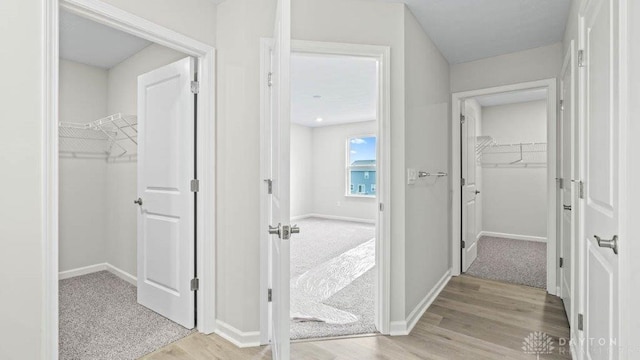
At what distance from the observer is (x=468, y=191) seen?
3676 millimetres

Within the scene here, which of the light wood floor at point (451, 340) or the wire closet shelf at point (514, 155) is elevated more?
the wire closet shelf at point (514, 155)

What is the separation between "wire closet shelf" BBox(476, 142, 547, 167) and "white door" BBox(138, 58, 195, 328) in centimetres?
519

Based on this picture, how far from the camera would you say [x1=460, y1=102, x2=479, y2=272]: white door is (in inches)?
137

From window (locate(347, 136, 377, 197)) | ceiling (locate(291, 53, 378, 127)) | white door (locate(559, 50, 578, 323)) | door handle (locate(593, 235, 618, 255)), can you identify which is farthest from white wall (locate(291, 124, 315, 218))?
door handle (locate(593, 235, 618, 255))

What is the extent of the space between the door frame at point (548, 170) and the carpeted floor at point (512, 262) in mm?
282

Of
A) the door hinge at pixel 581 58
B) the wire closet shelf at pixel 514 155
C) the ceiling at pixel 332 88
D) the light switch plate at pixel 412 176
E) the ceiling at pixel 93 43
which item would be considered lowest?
the light switch plate at pixel 412 176

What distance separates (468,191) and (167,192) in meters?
3.30

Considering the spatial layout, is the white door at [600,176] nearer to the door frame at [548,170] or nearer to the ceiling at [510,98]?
the door frame at [548,170]

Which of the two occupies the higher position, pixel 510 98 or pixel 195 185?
pixel 510 98

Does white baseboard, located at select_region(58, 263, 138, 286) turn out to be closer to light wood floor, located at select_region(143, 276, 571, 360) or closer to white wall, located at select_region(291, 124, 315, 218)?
light wood floor, located at select_region(143, 276, 571, 360)

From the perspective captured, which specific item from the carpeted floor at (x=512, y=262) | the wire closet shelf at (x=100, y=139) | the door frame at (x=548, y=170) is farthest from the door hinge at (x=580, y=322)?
the wire closet shelf at (x=100, y=139)

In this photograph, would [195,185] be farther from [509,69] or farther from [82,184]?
[509,69]

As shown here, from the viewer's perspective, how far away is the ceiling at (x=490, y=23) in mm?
2277
